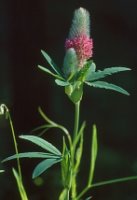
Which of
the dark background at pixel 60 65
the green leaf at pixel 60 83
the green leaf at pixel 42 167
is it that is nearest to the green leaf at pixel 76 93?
the green leaf at pixel 60 83

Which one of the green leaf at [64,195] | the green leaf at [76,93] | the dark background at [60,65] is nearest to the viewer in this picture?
the green leaf at [64,195]

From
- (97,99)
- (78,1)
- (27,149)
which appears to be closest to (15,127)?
(27,149)

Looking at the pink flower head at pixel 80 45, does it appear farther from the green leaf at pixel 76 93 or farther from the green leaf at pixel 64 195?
the green leaf at pixel 64 195

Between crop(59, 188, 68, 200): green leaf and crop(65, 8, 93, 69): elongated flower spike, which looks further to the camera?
crop(65, 8, 93, 69): elongated flower spike

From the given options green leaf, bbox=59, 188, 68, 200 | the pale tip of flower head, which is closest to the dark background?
the pale tip of flower head

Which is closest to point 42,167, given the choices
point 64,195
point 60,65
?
point 64,195

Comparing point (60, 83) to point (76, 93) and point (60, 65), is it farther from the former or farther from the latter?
point (60, 65)

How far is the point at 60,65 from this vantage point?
3557 mm

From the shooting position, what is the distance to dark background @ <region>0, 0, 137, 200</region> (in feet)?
11.5

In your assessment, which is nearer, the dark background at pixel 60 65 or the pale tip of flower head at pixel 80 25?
the pale tip of flower head at pixel 80 25

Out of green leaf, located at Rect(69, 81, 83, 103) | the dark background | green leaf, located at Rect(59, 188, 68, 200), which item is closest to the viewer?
green leaf, located at Rect(59, 188, 68, 200)

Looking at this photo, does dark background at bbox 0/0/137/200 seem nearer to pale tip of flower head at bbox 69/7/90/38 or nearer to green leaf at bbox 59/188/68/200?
pale tip of flower head at bbox 69/7/90/38

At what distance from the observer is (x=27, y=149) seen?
348cm

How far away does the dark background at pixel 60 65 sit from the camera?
3510mm
